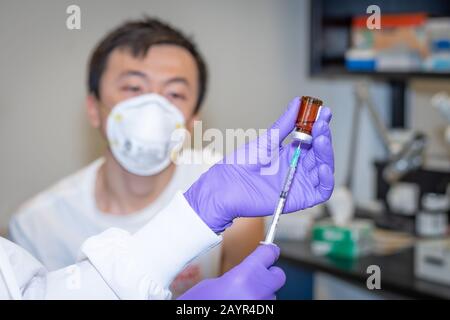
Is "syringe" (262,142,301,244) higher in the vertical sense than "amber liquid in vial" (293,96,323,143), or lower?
lower

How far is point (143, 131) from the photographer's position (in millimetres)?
938

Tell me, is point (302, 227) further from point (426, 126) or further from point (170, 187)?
point (170, 187)

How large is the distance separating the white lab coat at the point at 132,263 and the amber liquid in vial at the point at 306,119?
135mm

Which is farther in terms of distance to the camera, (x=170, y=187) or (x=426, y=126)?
(x=426, y=126)

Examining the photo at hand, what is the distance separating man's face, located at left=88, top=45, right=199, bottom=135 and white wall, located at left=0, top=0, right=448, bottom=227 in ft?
0.31

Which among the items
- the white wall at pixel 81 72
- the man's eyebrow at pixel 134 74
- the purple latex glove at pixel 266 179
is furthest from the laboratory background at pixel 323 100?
the purple latex glove at pixel 266 179

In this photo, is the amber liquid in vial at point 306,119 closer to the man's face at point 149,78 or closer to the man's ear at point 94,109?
the man's face at point 149,78

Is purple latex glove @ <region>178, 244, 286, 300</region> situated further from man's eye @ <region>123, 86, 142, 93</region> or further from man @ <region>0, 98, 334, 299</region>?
man's eye @ <region>123, 86, 142, 93</region>

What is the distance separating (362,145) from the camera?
8.00 ft

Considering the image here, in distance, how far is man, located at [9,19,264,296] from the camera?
98cm

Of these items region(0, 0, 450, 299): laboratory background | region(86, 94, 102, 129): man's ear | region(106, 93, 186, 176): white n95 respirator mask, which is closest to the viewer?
region(106, 93, 186, 176): white n95 respirator mask

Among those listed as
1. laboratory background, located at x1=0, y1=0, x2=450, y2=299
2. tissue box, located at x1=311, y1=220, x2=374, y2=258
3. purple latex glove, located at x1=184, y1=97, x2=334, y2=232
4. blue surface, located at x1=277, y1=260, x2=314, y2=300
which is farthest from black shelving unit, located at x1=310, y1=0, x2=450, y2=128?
purple latex glove, located at x1=184, y1=97, x2=334, y2=232
